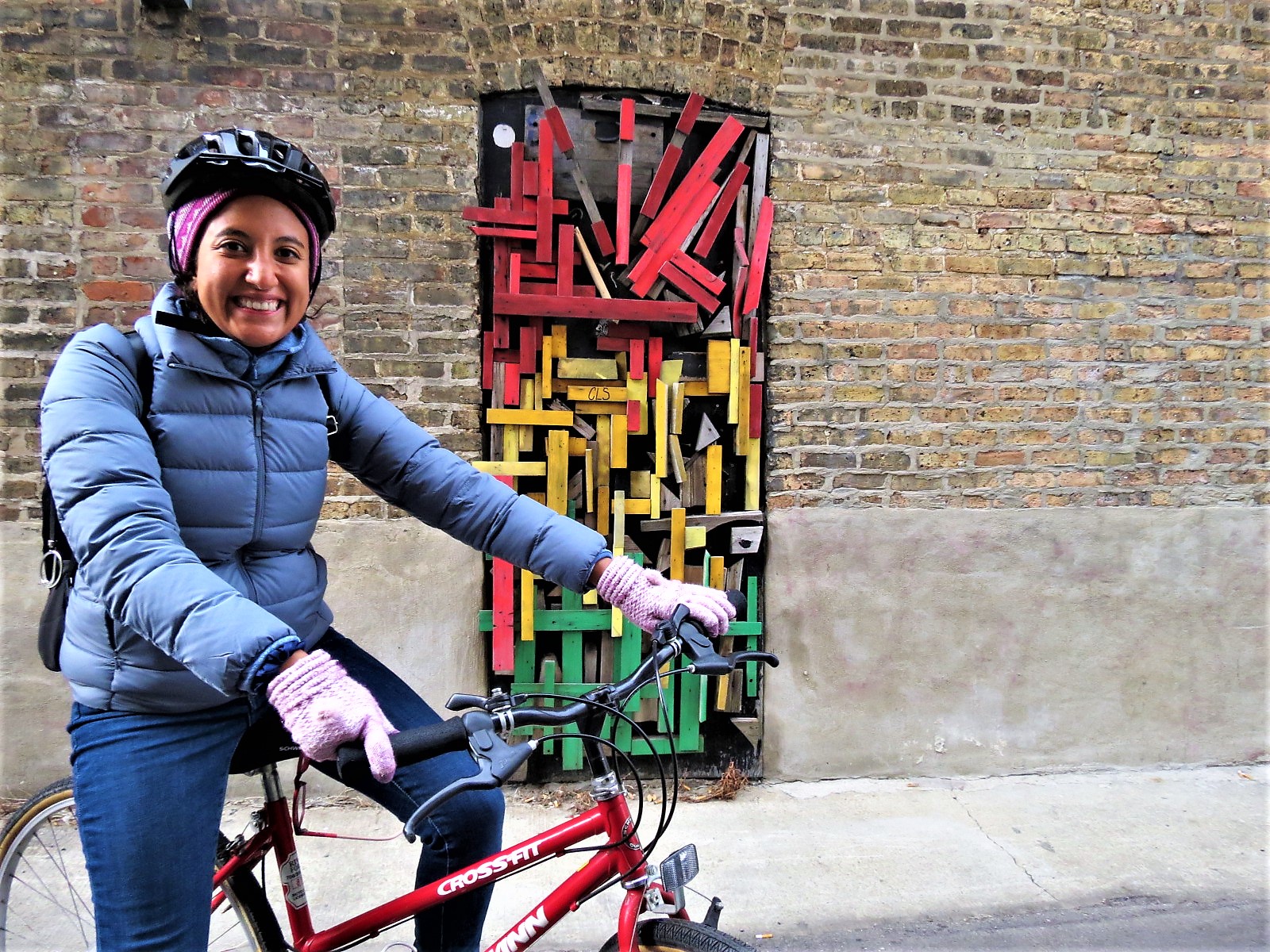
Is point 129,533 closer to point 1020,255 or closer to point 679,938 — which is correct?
point 679,938

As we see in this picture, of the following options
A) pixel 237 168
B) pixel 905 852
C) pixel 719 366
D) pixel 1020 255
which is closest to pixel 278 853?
pixel 237 168

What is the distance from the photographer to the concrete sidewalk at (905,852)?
289 centimetres

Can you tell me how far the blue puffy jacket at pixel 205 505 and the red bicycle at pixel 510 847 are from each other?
1.06 ft

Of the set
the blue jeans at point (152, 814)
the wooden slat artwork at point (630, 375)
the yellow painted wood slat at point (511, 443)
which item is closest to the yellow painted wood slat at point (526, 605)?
the wooden slat artwork at point (630, 375)

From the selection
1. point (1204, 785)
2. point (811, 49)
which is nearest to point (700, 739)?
point (1204, 785)

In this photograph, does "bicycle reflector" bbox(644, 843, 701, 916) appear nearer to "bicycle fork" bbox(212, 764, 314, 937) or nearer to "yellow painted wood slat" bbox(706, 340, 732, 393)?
"bicycle fork" bbox(212, 764, 314, 937)

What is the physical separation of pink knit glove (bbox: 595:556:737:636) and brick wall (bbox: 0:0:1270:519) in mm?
1802

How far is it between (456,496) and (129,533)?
706mm

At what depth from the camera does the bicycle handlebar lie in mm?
1312

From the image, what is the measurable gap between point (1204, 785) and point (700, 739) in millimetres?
2383

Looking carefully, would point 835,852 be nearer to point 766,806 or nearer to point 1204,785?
point 766,806

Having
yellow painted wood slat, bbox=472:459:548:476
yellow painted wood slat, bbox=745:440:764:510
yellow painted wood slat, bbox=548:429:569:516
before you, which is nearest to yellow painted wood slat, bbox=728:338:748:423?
yellow painted wood slat, bbox=745:440:764:510

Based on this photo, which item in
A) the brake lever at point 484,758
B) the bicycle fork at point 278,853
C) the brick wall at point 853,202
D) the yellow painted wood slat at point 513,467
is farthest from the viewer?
the yellow painted wood slat at point 513,467

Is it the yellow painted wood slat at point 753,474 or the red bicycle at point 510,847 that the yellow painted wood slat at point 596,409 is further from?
the red bicycle at point 510,847
